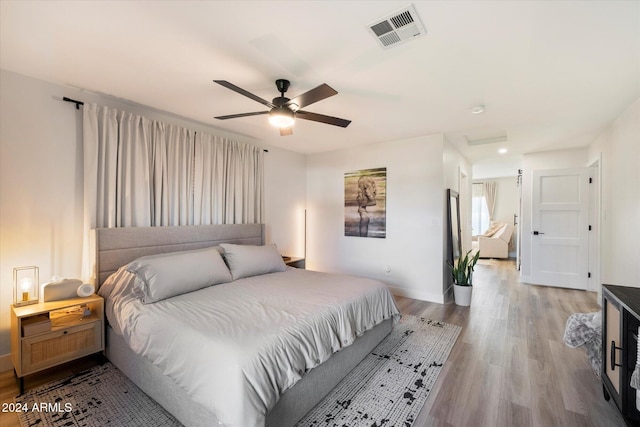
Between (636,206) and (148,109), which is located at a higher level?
(148,109)

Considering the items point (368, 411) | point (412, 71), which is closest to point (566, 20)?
point (412, 71)

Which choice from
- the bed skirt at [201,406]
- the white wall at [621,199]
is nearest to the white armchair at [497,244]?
the white wall at [621,199]

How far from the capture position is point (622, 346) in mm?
1601

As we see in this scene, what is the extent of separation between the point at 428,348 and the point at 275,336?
179cm

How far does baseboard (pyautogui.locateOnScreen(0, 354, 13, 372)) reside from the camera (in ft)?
7.38

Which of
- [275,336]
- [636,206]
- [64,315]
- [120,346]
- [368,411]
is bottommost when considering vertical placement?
[368,411]

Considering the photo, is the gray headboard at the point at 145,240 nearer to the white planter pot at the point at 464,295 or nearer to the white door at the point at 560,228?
the white planter pot at the point at 464,295

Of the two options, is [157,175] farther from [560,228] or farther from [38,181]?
[560,228]

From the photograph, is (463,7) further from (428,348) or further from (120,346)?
(120,346)

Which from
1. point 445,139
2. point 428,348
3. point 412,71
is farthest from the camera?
point 445,139

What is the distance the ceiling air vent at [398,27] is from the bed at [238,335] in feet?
6.32

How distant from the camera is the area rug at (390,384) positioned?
1790 mm

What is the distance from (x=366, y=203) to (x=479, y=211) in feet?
22.2

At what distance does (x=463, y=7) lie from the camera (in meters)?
1.54
